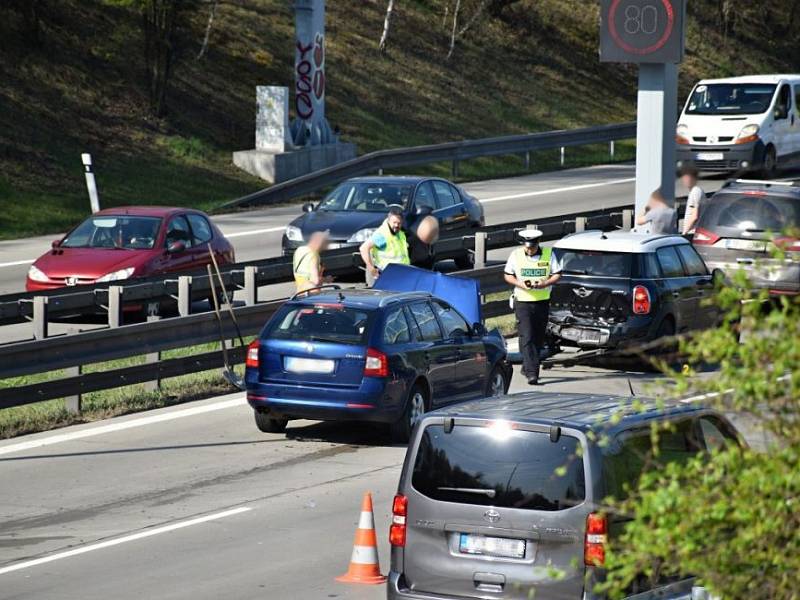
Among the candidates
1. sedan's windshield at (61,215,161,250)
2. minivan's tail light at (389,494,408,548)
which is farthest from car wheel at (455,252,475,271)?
minivan's tail light at (389,494,408,548)

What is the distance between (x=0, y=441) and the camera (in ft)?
51.1

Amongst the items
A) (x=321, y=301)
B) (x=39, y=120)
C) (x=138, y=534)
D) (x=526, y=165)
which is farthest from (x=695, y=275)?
(x=526, y=165)

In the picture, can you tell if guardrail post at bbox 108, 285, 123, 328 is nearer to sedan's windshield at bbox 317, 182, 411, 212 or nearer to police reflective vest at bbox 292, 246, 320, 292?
police reflective vest at bbox 292, 246, 320, 292

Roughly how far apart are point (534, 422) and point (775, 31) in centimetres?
5820

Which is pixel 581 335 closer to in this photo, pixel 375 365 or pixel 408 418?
pixel 408 418

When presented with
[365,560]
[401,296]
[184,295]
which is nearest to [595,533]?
[365,560]

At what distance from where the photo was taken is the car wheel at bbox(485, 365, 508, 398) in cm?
1711

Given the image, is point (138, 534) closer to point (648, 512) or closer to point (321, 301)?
point (321, 301)

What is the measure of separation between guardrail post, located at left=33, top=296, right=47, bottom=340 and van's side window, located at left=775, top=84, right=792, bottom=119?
78.9 ft

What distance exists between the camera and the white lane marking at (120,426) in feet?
50.2

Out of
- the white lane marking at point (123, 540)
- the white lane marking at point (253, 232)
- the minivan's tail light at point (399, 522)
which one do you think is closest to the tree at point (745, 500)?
the minivan's tail light at point (399, 522)

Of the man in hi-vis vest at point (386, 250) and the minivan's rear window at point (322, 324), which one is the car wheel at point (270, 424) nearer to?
the minivan's rear window at point (322, 324)

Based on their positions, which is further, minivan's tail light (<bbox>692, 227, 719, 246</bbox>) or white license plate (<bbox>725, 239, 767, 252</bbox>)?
minivan's tail light (<bbox>692, 227, 719, 246</bbox>)

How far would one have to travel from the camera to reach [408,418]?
1540cm
